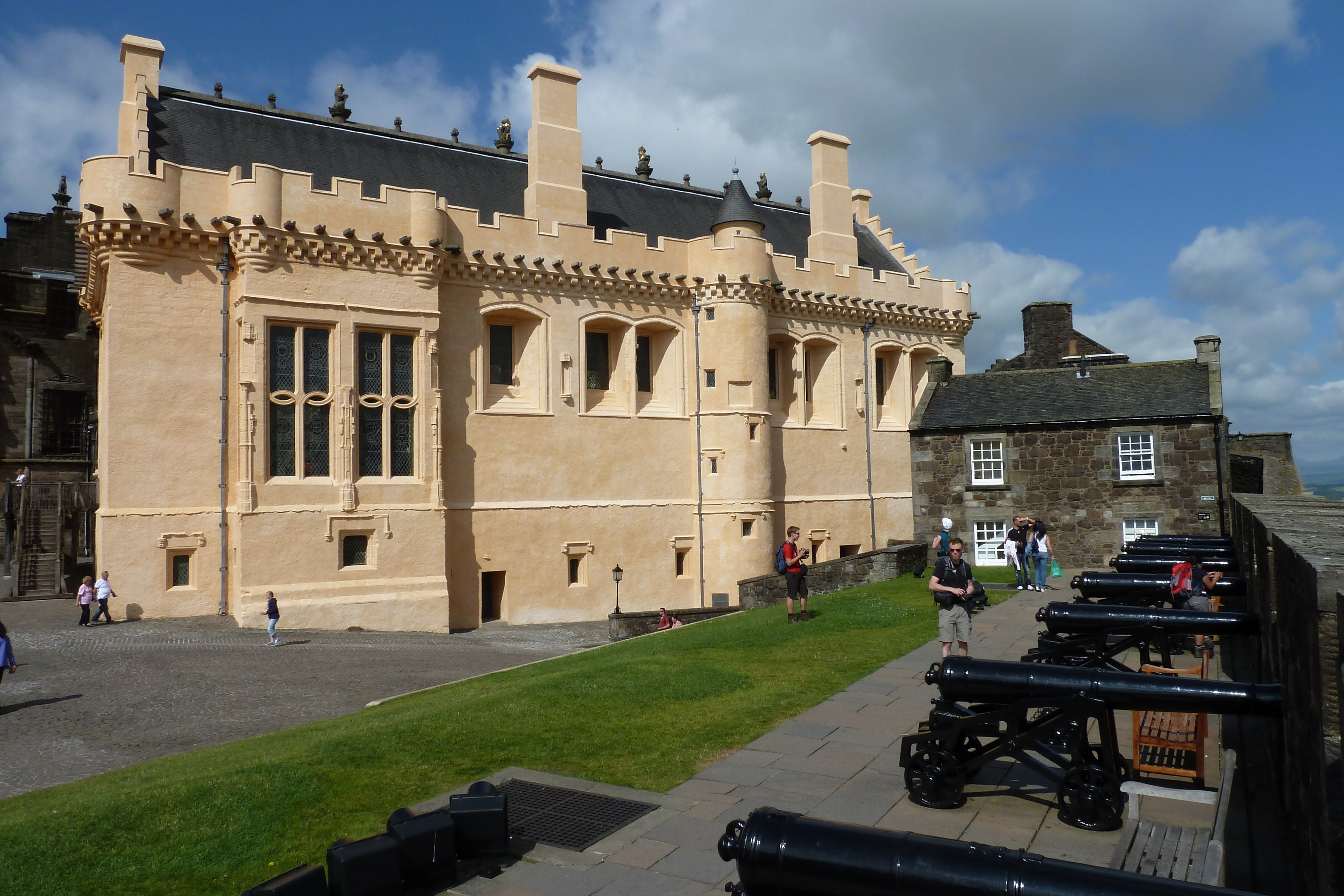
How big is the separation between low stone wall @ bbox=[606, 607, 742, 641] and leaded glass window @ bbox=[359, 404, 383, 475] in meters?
6.70

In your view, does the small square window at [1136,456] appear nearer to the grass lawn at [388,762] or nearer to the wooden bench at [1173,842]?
the grass lawn at [388,762]

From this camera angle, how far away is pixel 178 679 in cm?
1439

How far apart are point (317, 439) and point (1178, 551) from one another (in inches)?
690

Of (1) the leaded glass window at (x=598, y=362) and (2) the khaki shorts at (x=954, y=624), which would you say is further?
(1) the leaded glass window at (x=598, y=362)

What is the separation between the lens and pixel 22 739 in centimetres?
1123

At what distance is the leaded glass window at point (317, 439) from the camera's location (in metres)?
21.0

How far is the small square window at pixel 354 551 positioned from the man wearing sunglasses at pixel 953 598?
1459 cm

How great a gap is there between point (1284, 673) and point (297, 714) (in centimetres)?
1167

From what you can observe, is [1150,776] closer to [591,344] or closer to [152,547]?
[152,547]

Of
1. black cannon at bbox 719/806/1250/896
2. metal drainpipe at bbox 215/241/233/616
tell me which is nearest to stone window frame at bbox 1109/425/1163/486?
metal drainpipe at bbox 215/241/233/616

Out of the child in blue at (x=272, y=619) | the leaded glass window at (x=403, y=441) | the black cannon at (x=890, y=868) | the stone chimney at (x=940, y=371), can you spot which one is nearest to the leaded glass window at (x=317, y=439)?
the leaded glass window at (x=403, y=441)

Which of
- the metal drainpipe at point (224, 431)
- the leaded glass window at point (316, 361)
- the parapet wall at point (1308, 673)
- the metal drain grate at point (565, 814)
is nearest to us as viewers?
the parapet wall at point (1308, 673)

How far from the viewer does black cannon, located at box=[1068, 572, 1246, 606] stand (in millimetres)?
10047

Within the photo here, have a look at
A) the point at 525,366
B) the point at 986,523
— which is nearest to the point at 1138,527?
the point at 986,523
